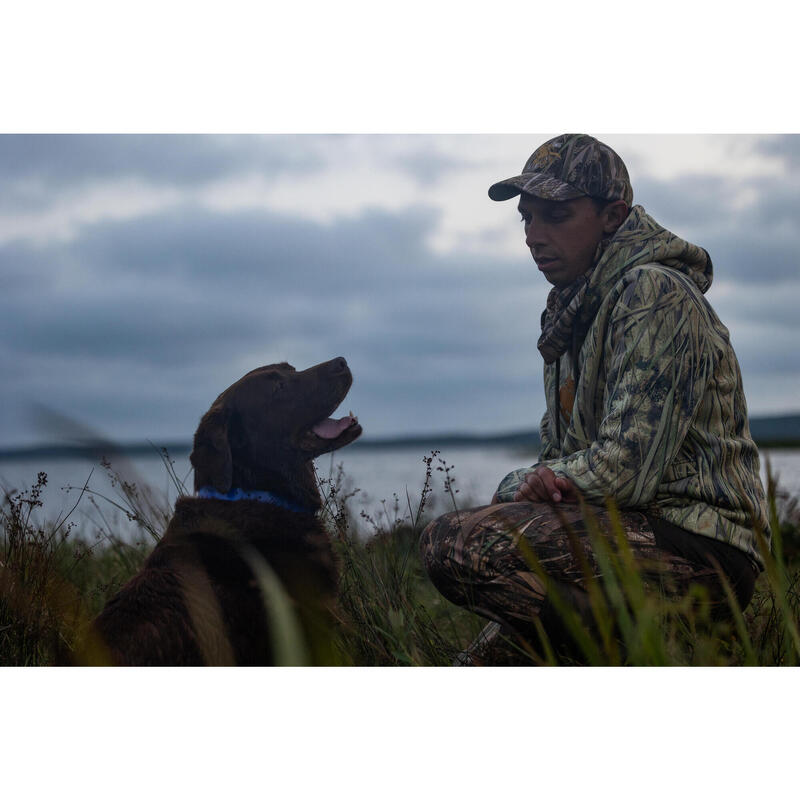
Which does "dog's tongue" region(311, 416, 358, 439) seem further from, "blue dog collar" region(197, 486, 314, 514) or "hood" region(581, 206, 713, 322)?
"hood" region(581, 206, 713, 322)

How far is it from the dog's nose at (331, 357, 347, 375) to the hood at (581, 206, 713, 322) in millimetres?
1149

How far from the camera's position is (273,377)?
11.5 feet

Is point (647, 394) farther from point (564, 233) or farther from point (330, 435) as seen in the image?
point (330, 435)

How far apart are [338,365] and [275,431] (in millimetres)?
452

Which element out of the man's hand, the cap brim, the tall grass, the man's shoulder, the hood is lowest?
the tall grass

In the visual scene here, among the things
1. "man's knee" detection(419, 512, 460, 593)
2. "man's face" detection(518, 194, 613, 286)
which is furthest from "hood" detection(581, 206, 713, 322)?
"man's knee" detection(419, 512, 460, 593)

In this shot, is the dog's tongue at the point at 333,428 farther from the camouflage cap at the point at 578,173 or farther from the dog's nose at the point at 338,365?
the camouflage cap at the point at 578,173

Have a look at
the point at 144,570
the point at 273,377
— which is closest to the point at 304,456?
the point at 273,377

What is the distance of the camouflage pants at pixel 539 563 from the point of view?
8.77ft

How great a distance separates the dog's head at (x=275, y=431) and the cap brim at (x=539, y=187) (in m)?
1.06

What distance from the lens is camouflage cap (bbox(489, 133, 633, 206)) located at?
307 cm

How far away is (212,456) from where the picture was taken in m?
3.16

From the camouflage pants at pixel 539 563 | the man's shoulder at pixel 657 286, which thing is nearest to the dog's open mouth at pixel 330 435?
the camouflage pants at pixel 539 563

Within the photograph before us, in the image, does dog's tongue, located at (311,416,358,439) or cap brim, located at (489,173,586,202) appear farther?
dog's tongue, located at (311,416,358,439)
